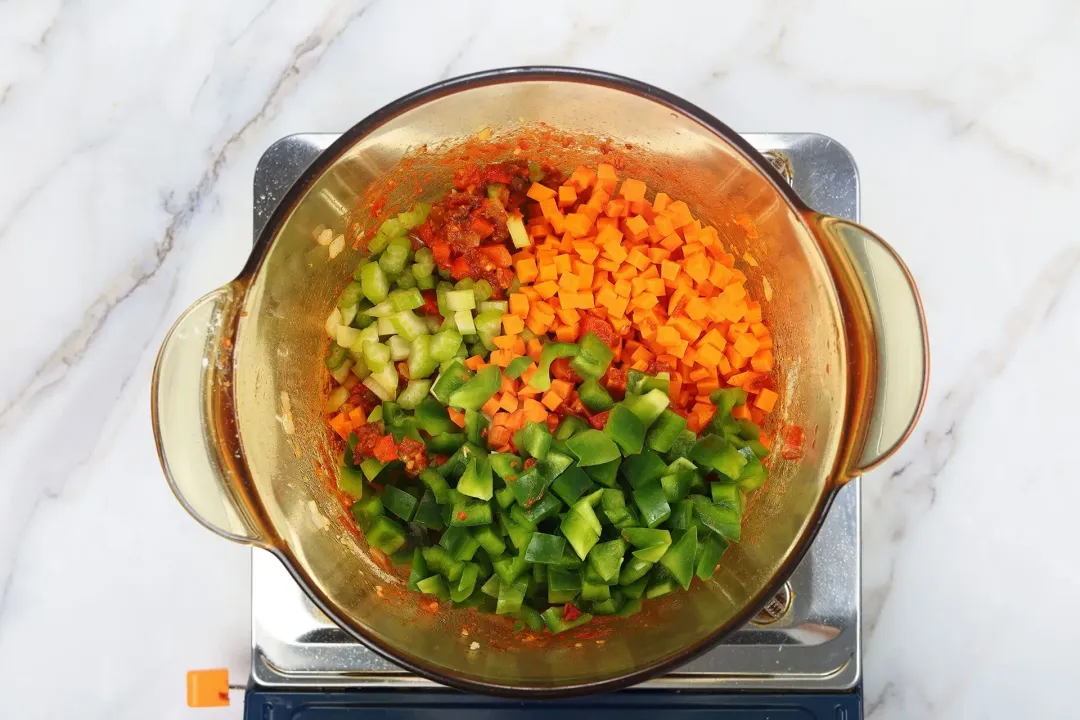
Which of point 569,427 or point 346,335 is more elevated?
point 346,335

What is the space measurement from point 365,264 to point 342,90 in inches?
17.1

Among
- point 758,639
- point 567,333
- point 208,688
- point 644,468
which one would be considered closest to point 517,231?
point 567,333

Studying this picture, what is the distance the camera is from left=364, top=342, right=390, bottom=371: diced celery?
1.07m

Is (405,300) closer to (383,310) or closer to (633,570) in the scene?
(383,310)

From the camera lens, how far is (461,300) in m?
1.06

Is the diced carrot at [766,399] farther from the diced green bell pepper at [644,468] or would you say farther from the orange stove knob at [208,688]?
the orange stove knob at [208,688]

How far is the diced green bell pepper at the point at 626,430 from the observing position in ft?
3.19

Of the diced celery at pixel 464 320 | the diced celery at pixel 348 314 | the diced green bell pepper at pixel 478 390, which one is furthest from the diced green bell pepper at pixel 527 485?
the diced celery at pixel 348 314

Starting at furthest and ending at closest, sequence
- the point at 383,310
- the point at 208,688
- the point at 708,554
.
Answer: the point at 208,688 < the point at 383,310 < the point at 708,554

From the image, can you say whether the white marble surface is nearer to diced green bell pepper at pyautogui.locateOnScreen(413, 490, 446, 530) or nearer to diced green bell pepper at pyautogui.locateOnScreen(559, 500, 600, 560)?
diced green bell pepper at pyautogui.locateOnScreen(413, 490, 446, 530)

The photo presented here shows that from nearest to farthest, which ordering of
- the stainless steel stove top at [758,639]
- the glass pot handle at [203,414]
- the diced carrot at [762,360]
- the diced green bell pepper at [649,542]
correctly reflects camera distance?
1. the glass pot handle at [203,414]
2. the diced green bell pepper at [649,542]
3. the diced carrot at [762,360]
4. the stainless steel stove top at [758,639]

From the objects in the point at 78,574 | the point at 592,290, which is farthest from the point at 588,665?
the point at 78,574

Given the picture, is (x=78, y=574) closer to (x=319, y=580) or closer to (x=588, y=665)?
(x=319, y=580)

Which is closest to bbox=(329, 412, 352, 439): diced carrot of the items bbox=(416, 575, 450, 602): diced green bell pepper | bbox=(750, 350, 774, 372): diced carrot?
bbox=(416, 575, 450, 602): diced green bell pepper
